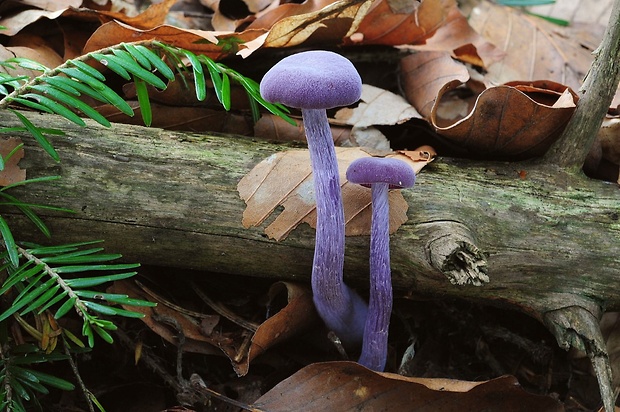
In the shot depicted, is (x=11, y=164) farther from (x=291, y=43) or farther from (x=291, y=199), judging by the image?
(x=291, y=43)

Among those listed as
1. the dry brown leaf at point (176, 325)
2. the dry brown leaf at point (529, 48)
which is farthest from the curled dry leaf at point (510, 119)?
the dry brown leaf at point (176, 325)

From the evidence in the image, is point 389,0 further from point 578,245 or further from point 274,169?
point 578,245

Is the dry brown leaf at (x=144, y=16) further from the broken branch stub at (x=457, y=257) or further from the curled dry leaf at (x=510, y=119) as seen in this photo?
the broken branch stub at (x=457, y=257)

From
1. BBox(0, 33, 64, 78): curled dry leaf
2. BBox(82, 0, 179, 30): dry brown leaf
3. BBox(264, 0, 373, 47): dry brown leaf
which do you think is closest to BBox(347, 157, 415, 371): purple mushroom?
BBox(264, 0, 373, 47): dry brown leaf

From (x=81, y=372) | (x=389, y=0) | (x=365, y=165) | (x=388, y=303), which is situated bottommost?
(x=81, y=372)

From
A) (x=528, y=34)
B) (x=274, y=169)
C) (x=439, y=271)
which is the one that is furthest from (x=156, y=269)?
(x=528, y=34)

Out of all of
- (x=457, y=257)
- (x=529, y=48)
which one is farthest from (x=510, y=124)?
(x=529, y=48)

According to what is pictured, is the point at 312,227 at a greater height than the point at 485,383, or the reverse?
the point at 312,227
